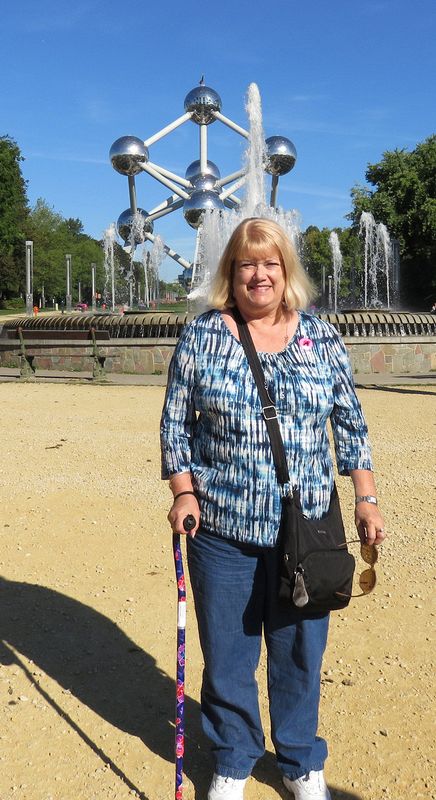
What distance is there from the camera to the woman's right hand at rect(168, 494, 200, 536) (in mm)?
2416

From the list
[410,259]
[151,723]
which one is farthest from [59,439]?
[410,259]

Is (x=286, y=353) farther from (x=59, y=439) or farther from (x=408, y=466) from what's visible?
(x=59, y=439)

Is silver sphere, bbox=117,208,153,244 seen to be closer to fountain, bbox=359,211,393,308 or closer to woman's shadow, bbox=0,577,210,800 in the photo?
fountain, bbox=359,211,393,308

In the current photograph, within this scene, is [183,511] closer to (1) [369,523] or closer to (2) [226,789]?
(1) [369,523]

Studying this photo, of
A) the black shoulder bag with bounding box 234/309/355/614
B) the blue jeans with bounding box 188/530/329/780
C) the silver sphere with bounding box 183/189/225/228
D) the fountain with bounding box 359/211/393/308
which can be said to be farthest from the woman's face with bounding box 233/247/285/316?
the fountain with bounding box 359/211/393/308

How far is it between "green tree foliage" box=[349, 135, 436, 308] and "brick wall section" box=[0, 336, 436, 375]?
28.2m

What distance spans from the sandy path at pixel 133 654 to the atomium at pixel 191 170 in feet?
70.4

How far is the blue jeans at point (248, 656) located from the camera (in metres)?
2.48

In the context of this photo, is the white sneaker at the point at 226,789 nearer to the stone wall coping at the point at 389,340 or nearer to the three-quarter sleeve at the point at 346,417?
the three-quarter sleeve at the point at 346,417

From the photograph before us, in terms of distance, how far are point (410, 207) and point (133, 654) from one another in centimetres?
4611

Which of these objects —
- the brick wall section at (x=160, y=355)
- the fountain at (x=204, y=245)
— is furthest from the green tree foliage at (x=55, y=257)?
the brick wall section at (x=160, y=355)

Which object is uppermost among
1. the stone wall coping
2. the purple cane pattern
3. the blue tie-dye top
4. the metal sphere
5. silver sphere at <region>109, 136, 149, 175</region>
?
silver sphere at <region>109, 136, 149, 175</region>

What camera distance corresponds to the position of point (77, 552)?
5.05m

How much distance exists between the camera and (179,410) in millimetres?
2506
